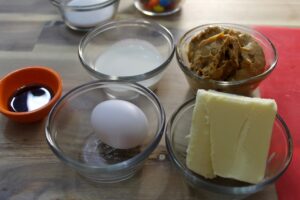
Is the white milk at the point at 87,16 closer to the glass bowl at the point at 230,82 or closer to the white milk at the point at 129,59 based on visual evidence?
the white milk at the point at 129,59

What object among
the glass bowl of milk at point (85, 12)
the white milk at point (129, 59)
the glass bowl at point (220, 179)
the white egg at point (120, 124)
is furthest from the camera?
the glass bowl of milk at point (85, 12)

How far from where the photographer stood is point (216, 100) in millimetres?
750

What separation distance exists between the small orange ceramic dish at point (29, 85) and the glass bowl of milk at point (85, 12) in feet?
1.00

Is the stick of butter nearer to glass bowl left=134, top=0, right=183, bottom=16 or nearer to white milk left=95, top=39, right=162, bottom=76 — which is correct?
white milk left=95, top=39, right=162, bottom=76

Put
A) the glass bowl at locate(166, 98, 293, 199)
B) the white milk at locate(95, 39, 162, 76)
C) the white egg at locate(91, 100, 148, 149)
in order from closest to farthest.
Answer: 1. the glass bowl at locate(166, 98, 293, 199)
2. the white egg at locate(91, 100, 148, 149)
3. the white milk at locate(95, 39, 162, 76)

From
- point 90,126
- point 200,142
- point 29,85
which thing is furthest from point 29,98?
point 200,142

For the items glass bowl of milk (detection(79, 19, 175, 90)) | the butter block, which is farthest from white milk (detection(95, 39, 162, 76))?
the butter block

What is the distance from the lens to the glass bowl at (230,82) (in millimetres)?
905

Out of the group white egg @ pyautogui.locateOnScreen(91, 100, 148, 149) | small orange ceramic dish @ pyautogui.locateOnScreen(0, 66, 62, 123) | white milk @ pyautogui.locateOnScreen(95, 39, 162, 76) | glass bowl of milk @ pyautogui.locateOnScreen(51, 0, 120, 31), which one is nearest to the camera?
white egg @ pyautogui.locateOnScreen(91, 100, 148, 149)

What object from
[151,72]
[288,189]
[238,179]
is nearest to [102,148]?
[151,72]

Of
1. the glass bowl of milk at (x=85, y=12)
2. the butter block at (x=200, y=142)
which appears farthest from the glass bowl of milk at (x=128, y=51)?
the butter block at (x=200, y=142)

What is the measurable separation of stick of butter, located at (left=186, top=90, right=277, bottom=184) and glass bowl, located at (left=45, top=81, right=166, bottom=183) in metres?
0.10

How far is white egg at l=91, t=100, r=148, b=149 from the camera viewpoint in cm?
82

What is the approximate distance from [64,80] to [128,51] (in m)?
0.21
